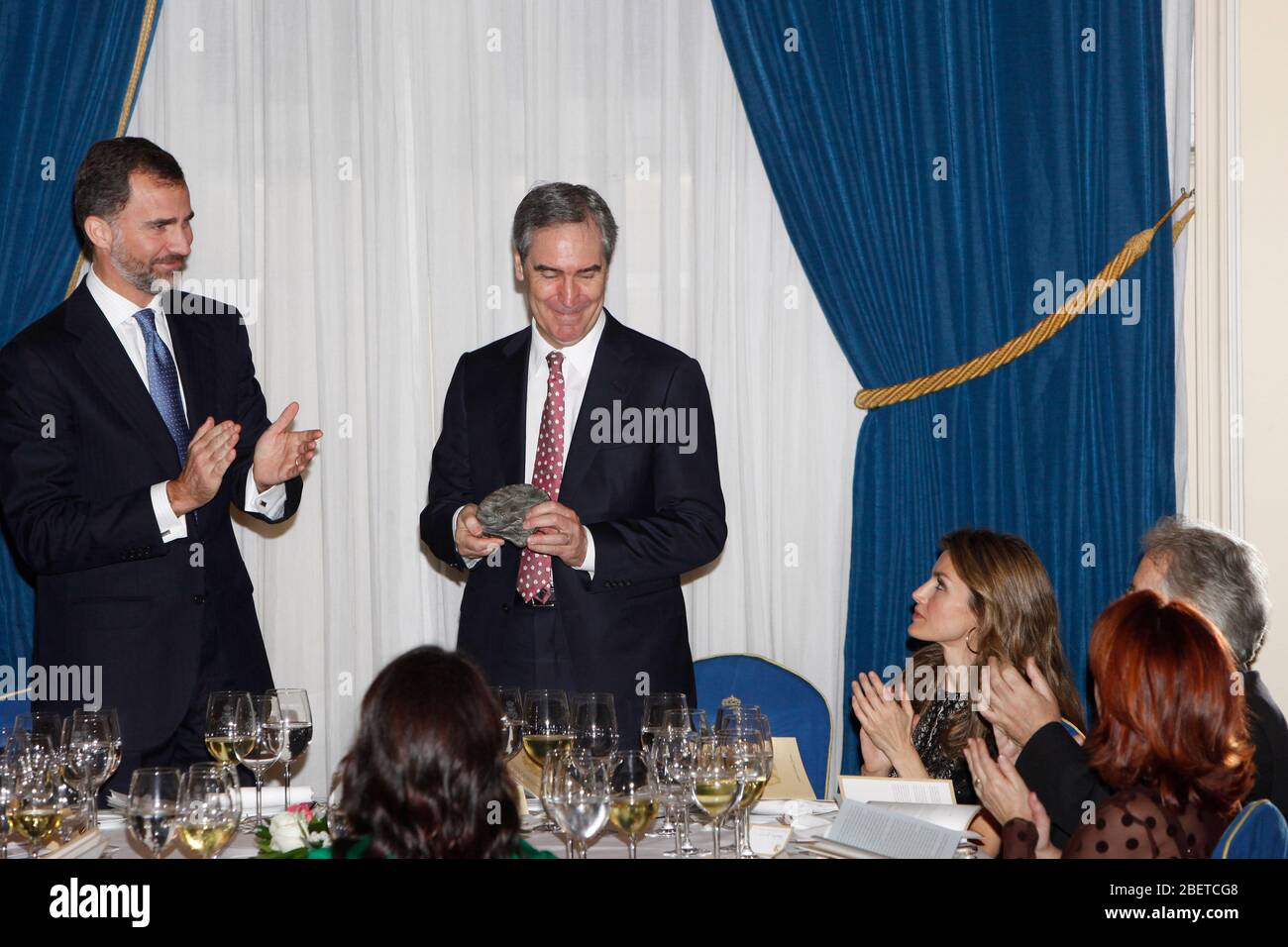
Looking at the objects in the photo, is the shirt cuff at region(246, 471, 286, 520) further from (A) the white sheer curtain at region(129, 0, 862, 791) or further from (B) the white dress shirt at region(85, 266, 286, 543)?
(A) the white sheer curtain at region(129, 0, 862, 791)

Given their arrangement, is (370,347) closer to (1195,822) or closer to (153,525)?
(153,525)

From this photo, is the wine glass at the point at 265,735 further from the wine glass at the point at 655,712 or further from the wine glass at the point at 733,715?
the wine glass at the point at 733,715

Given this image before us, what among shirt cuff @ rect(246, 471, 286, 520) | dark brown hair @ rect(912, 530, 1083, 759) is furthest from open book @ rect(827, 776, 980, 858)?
shirt cuff @ rect(246, 471, 286, 520)

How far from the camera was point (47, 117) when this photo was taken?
14.1 feet

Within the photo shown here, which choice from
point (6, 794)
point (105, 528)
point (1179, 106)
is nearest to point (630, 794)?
point (6, 794)

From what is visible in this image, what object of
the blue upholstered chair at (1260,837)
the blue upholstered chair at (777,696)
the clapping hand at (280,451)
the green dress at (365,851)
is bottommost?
the blue upholstered chair at (777,696)

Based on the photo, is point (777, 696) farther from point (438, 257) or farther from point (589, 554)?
point (438, 257)

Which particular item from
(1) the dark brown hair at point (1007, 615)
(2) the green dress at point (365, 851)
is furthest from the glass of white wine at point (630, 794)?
(1) the dark brown hair at point (1007, 615)

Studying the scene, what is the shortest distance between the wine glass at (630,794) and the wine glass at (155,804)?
2.13 ft

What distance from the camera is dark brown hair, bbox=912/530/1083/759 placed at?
2.94 m

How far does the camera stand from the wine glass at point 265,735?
7.63ft

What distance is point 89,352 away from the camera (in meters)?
3.23

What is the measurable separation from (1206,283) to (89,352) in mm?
3491
